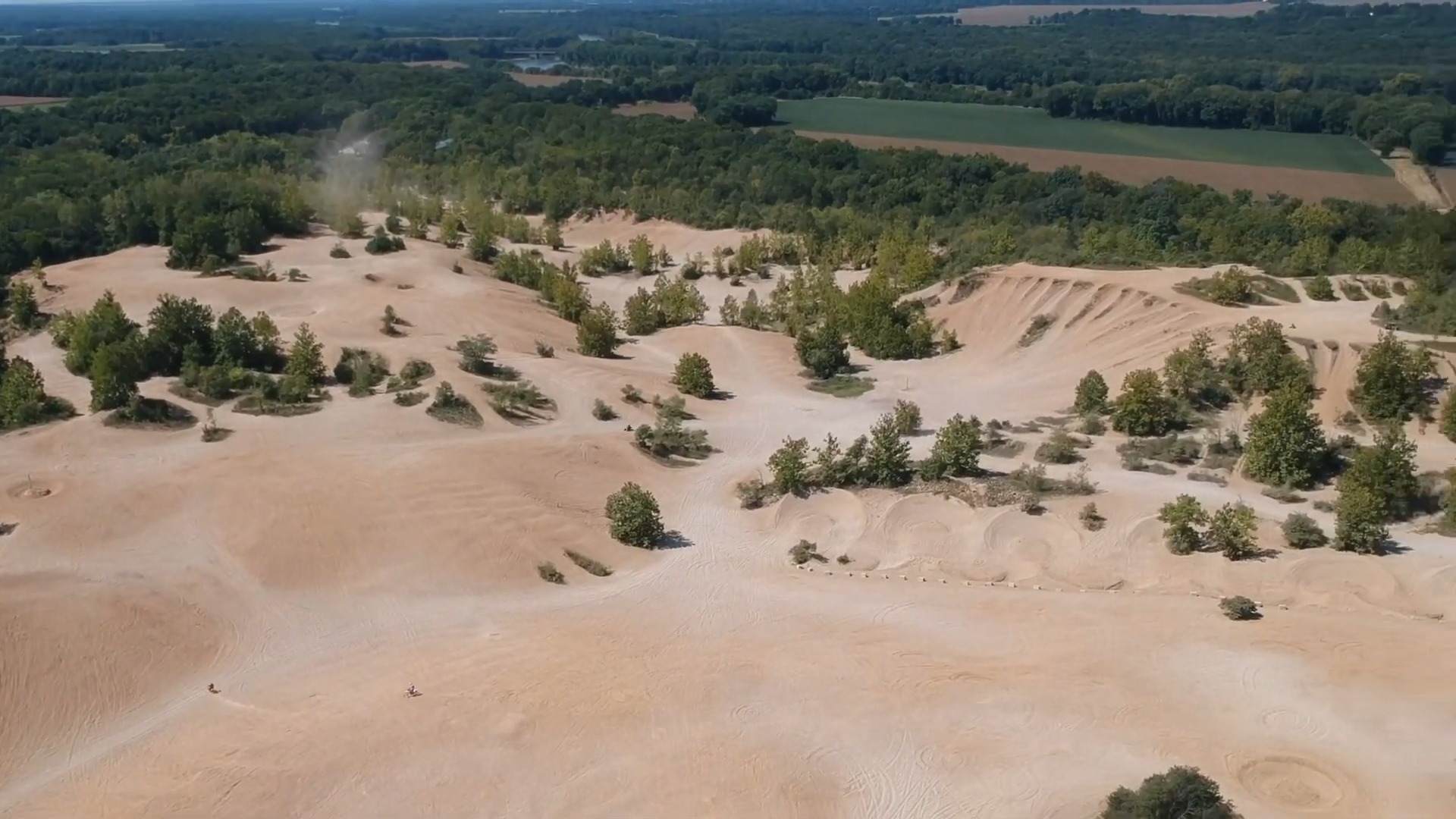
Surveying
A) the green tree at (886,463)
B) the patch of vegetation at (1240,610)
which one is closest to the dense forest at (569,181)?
the patch of vegetation at (1240,610)

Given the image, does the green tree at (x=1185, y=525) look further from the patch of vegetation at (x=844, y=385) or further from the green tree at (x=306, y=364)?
the green tree at (x=306, y=364)

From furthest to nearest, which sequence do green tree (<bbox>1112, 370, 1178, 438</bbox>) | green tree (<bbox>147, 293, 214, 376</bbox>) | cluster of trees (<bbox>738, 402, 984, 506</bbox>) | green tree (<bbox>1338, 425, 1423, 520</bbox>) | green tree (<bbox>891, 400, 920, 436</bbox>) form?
1. green tree (<bbox>147, 293, 214, 376</bbox>)
2. green tree (<bbox>891, 400, 920, 436</bbox>)
3. green tree (<bbox>1112, 370, 1178, 438</bbox>)
4. cluster of trees (<bbox>738, 402, 984, 506</bbox>)
5. green tree (<bbox>1338, 425, 1423, 520</bbox>)

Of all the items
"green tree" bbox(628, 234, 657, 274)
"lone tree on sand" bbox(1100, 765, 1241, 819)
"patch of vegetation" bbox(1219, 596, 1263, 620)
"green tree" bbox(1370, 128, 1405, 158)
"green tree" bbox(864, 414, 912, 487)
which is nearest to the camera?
"lone tree on sand" bbox(1100, 765, 1241, 819)

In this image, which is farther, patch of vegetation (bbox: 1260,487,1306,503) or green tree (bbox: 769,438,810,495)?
green tree (bbox: 769,438,810,495)

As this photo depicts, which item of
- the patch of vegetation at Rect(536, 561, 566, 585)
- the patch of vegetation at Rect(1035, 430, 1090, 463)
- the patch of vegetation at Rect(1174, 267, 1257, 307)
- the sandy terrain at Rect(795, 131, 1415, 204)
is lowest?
the patch of vegetation at Rect(536, 561, 566, 585)

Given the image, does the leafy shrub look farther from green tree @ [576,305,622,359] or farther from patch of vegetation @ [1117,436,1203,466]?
green tree @ [576,305,622,359]

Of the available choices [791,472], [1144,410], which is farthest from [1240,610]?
[791,472]

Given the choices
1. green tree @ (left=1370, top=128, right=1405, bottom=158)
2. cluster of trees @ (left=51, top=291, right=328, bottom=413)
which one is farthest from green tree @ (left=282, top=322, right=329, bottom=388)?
green tree @ (left=1370, top=128, right=1405, bottom=158)
